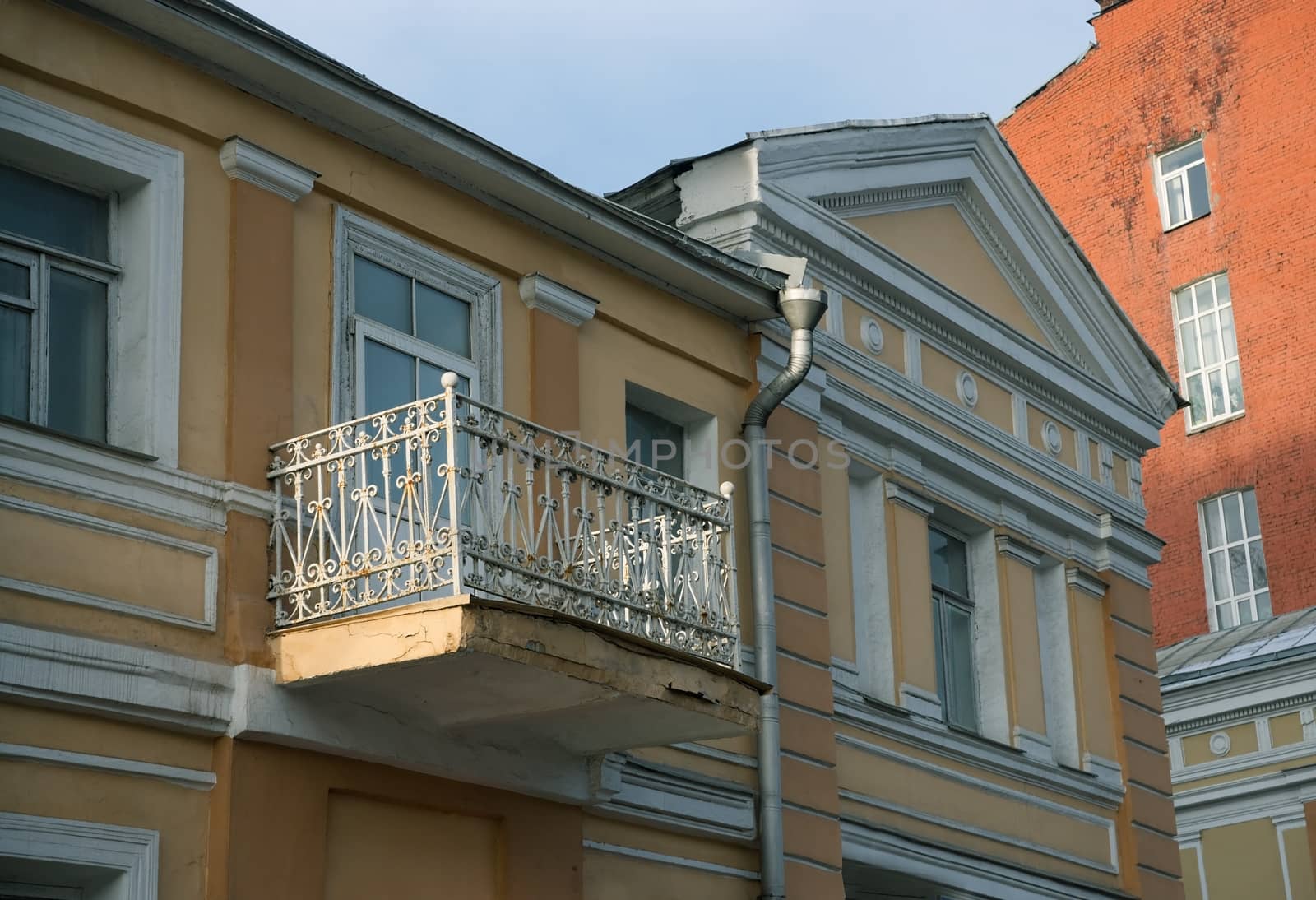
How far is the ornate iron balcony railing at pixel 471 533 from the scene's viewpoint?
8.78 meters

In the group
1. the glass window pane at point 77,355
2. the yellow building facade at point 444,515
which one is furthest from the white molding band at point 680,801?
the glass window pane at point 77,355

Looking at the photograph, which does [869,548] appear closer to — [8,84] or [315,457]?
[315,457]

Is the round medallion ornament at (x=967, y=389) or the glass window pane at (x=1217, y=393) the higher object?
the glass window pane at (x=1217, y=393)

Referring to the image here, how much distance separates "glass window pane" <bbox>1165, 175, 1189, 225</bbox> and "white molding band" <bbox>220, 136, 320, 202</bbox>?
2118cm

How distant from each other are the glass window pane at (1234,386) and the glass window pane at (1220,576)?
2087 mm

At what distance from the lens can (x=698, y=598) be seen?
10.2m

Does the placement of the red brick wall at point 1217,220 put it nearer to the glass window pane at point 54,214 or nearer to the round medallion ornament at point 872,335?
the round medallion ornament at point 872,335

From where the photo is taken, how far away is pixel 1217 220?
28.2 m

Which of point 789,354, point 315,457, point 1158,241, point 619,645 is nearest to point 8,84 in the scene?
point 315,457

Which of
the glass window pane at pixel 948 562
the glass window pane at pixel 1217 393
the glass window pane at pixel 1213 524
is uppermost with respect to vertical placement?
the glass window pane at pixel 1217 393

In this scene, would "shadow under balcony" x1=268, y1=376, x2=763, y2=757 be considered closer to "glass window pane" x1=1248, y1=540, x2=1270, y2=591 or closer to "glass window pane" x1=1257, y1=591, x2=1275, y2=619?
"glass window pane" x1=1257, y1=591, x2=1275, y2=619

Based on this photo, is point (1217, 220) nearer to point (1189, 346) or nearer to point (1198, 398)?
point (1189, 346)

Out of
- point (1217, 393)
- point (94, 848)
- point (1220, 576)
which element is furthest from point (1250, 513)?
point (94, 848)

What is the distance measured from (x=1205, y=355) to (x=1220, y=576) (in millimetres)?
3231
